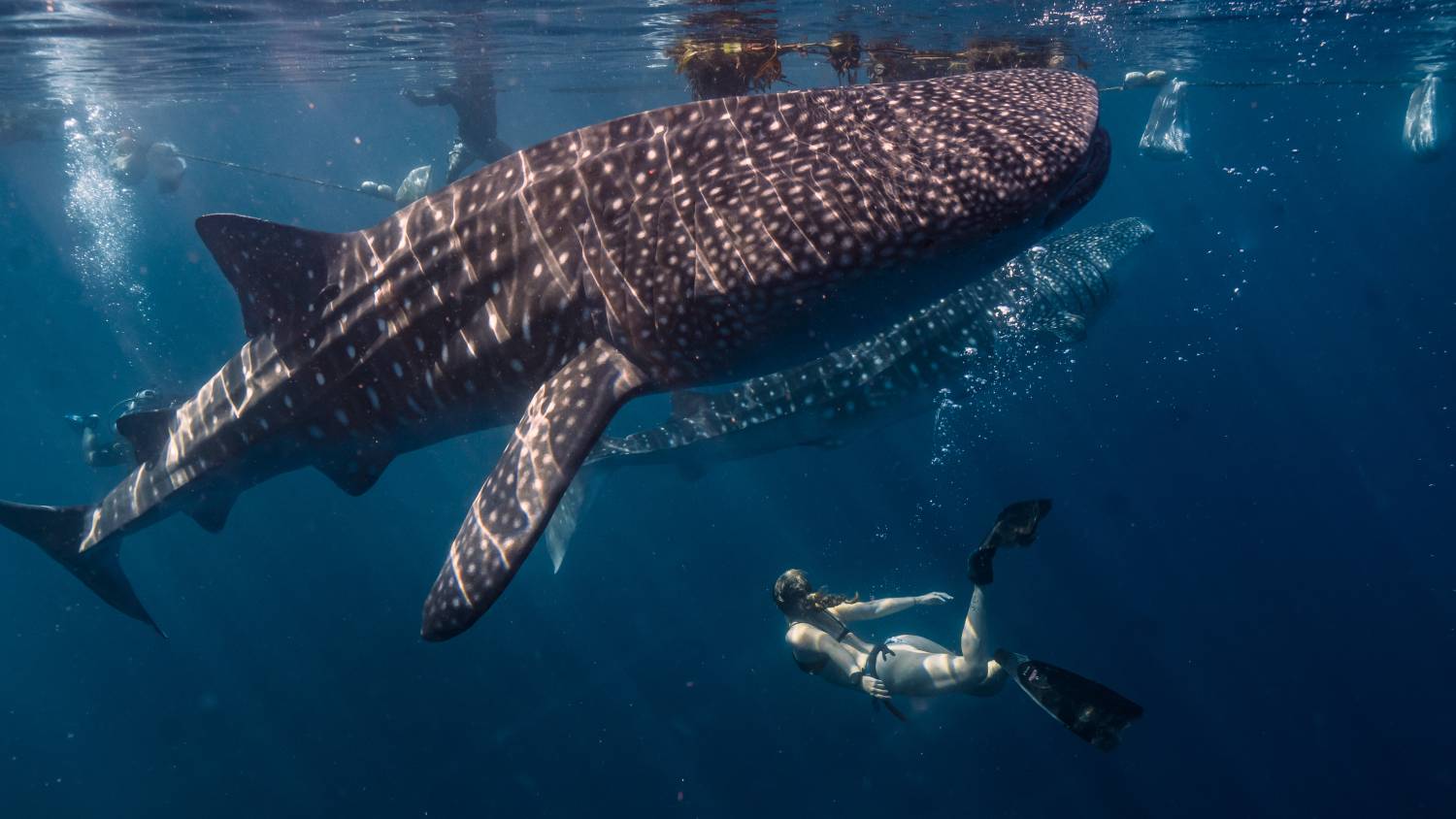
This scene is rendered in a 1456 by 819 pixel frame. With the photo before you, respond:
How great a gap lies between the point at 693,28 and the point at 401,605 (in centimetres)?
1716

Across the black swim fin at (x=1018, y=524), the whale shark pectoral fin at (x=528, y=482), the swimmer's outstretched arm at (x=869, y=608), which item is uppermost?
the whale shark pectoral fin at (x=528, y=482)

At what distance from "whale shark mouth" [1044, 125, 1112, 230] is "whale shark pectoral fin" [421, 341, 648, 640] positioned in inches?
92.3

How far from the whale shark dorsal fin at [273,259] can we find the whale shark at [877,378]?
18.4 ft

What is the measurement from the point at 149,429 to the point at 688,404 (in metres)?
6.60

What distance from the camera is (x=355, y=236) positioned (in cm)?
490

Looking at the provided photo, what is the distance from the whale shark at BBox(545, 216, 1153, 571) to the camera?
1038cm

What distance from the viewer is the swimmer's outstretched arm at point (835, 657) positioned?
855cm

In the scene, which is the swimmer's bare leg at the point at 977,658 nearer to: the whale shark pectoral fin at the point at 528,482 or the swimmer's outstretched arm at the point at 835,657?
the swimmer's outstretched arm at the point at 835,657

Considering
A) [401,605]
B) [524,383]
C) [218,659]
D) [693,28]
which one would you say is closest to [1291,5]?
[693,28]

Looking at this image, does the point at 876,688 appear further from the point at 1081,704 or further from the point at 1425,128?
the point at 1425,128

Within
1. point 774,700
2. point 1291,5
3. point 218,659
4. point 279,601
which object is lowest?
point 218,659

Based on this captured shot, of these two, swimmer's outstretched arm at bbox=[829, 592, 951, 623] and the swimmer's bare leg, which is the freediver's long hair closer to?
swimmer's outstretched arm at bbox=[829, 592, 951, 623]

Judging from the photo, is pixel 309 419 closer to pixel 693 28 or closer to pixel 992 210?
pixel 992 210

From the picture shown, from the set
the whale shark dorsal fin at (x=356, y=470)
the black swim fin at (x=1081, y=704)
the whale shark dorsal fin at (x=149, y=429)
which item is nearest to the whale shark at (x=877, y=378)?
the whale shark dorsal fin at (x=356, y=470)
